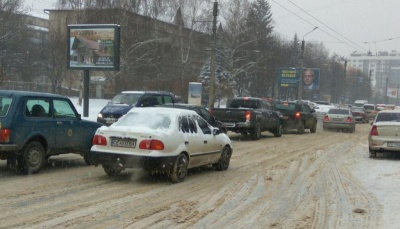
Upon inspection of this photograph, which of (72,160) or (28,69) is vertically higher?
(28,69)

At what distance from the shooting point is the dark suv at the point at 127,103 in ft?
63.6

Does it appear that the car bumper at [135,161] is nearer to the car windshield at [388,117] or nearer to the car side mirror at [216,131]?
the car side mirror at [216,131]

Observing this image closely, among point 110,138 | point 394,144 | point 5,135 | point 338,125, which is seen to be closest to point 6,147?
point 5,135

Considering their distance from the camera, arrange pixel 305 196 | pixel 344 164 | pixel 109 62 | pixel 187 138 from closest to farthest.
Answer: pixel 305 196
pixel 187 138
pixel 344 164
pixel 109 62

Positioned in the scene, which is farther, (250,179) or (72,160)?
(72,160)

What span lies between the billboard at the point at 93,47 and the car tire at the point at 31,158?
1632cm

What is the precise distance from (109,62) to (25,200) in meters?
19.6

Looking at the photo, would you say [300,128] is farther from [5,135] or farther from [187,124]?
[5,135]

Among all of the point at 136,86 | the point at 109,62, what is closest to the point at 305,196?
the point at 109,62

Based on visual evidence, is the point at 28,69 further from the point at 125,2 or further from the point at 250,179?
the point at 250,179

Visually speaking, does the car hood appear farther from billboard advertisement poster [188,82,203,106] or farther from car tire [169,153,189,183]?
billboard advertisement poster [188,82,203,106]

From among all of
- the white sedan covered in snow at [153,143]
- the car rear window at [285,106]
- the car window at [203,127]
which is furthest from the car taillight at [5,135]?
the car rear window at [285,106]

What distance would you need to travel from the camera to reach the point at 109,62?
27.0m

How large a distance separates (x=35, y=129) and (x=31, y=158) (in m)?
0.60
